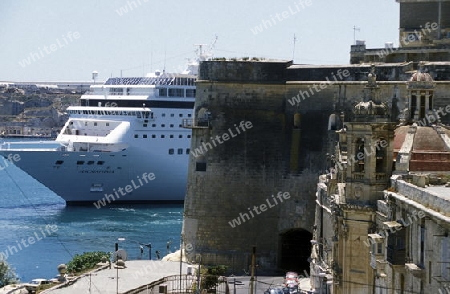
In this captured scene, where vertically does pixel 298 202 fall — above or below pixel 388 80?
below

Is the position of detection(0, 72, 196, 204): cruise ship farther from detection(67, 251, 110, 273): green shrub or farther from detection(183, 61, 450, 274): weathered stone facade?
detection(67, 251, 110, 273): green shrub

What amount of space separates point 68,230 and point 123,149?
1367cm

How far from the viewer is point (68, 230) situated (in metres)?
57.4

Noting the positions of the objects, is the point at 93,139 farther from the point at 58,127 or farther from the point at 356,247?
the point at 58,127

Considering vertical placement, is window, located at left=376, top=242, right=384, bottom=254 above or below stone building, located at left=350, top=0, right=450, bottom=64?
below

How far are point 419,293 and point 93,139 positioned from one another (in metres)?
54.3

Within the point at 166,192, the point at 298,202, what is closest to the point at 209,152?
the point at 298,202

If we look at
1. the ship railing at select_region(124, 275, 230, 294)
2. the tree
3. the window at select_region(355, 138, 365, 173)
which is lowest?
the tree

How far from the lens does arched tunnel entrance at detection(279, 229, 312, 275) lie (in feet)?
118

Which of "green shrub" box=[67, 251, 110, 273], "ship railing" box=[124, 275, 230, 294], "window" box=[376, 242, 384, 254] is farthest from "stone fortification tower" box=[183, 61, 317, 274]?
"window" box=[376, 242, 384, 254]

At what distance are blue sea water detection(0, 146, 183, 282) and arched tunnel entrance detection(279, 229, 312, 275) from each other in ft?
23.7

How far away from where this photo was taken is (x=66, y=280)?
3012 centimetres

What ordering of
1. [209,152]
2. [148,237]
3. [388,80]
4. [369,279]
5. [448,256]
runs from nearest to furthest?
[448,256]
[369,279]
[388,80]
[209,152]
[148,237]

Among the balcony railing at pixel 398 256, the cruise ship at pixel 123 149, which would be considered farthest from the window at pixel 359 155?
the cruise ship at pixel 123 149
